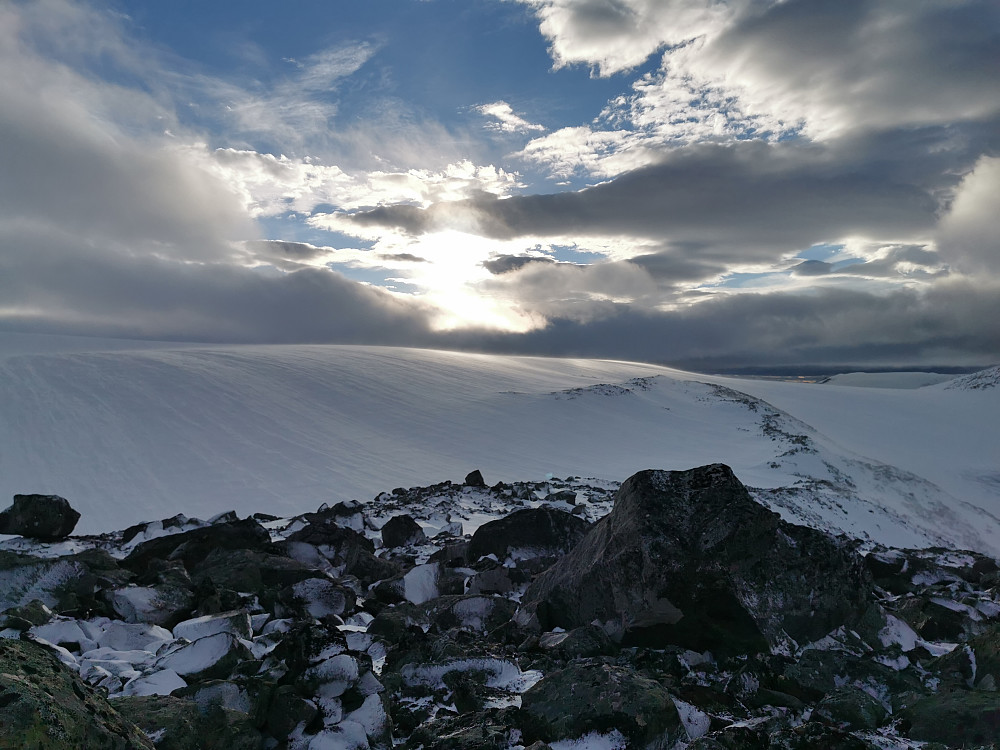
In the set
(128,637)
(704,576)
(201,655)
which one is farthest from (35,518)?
(704,576)

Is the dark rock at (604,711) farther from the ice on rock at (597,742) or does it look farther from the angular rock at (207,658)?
the angular rock at (207,658)

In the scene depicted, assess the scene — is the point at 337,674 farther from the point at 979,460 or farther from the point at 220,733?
the point at 979,460

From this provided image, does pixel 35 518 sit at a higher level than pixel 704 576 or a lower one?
lower

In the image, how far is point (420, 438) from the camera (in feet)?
89.0

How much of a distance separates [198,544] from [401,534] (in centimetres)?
348

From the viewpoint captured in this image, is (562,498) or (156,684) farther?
(562,498)

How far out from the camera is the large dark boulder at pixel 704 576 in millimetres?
5172

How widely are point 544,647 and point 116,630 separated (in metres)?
3.58

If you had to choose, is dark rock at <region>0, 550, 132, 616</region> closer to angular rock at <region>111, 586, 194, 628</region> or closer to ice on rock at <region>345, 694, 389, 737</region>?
angular rock at <region>111, 586, 194, 628</region>

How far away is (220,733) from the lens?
11.4 feet

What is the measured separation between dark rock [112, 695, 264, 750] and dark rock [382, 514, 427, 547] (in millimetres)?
7436

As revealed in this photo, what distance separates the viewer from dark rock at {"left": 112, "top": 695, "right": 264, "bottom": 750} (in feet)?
11.0

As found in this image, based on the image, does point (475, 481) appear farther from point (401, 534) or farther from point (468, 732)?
point (468, 732)

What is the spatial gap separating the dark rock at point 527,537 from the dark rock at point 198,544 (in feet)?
10.4
